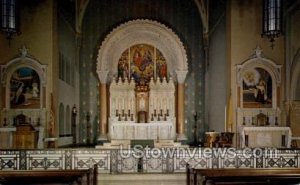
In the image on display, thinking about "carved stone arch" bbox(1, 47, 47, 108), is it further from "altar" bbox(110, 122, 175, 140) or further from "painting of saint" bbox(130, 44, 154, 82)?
"painting of saint" bbox(130, 44, 154, 82)

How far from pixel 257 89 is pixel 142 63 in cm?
634

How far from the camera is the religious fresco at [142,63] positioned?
834 inches

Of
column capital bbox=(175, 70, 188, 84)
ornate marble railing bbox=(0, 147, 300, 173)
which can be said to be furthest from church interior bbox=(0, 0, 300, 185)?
column capital bbox=(175, 70, 188, 84)

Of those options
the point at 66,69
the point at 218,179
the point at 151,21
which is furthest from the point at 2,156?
the point at 151,21

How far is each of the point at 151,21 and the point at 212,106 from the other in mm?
4224

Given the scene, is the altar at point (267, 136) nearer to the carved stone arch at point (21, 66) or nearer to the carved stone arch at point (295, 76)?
the carved stone arch at point (295, 76)

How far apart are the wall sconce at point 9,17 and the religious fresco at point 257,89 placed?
706 centimetres

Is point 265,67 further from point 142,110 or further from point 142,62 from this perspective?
point 142,62

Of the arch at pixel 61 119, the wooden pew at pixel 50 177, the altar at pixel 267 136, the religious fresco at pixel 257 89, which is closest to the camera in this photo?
the wooden pew at pixel 50 177

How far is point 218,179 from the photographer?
25.0 ft

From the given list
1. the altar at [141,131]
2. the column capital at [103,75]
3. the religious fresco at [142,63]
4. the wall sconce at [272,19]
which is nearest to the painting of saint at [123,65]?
the religious fresco at [142,63]

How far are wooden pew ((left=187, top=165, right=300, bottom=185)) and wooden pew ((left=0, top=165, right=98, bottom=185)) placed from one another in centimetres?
176

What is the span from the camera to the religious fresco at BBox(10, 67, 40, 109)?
53.0 feet

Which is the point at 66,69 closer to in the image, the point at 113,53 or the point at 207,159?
the point at 113,53
